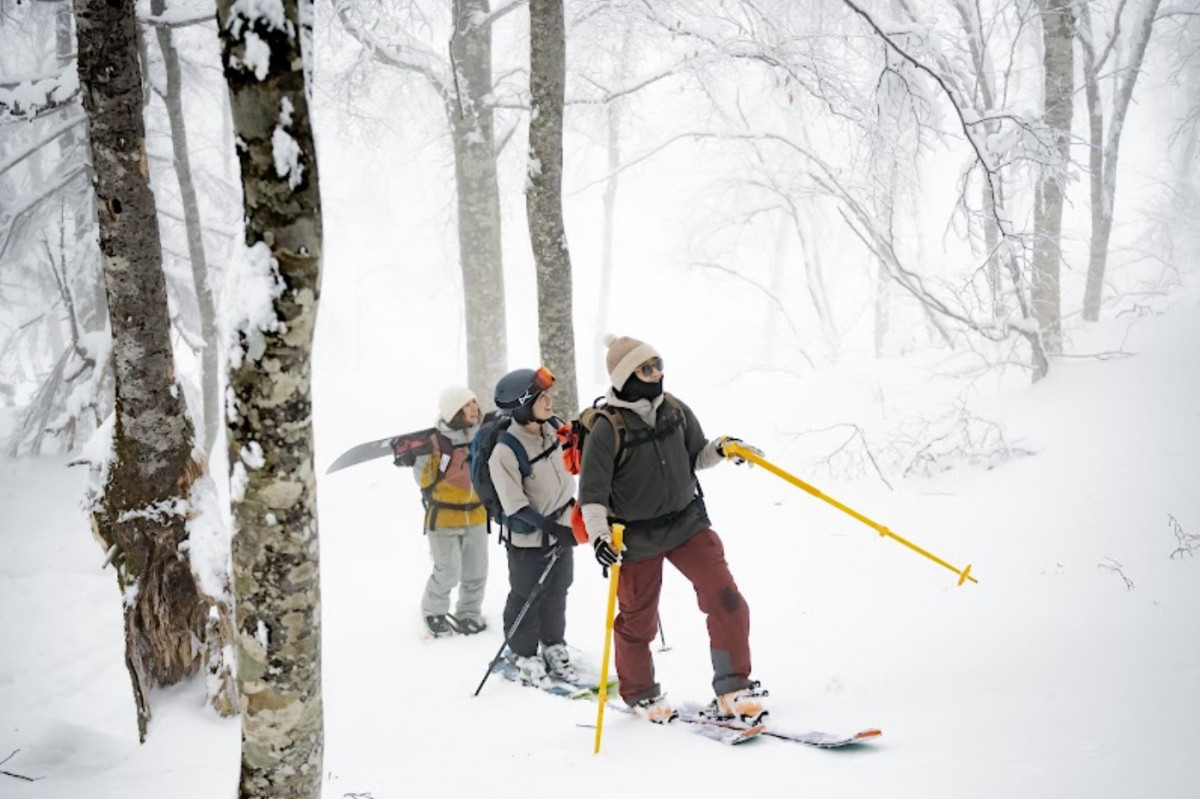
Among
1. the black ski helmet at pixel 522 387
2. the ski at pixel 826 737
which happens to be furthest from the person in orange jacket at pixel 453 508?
the ski at pixel 826 737

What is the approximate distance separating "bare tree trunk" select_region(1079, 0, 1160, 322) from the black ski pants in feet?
34.1

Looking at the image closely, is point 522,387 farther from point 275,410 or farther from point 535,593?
point 275,410

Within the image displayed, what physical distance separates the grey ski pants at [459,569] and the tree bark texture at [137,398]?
5.82 feet

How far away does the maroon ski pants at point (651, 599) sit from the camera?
397cm

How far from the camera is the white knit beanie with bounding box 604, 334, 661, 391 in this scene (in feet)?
12.8

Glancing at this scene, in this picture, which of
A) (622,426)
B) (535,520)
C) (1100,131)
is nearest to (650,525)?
(622,426)

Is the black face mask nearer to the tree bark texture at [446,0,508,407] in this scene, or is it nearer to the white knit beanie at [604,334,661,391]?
the white knit beanie at [604,334,661,391]

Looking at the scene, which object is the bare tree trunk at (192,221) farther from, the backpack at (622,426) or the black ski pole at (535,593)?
the backpack at (622,426)

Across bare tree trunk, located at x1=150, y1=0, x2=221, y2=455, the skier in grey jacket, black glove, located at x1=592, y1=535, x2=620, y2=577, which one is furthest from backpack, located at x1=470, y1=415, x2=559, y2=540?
bare tree trunk, located at x1=150, y1=0, x2=221, y2=455

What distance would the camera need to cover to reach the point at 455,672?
5215mm

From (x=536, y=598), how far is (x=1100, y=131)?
12306 millimetres

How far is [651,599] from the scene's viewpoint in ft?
13.4

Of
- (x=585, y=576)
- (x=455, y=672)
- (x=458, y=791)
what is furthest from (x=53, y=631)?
(x=458, y=791)

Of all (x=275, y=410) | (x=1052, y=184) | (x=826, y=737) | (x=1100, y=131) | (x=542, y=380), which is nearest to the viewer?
(x=275, y=410)
